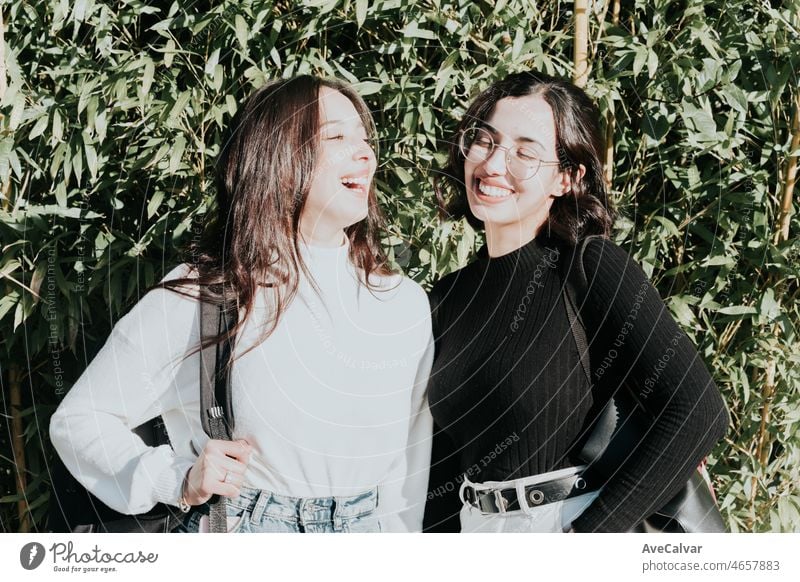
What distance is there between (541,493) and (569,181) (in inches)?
21.3

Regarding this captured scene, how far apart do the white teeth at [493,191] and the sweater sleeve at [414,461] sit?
0.93 feet

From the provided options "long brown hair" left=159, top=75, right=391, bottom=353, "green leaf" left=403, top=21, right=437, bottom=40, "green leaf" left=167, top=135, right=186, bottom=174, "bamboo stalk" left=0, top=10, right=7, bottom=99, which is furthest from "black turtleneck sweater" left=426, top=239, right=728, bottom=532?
"bamboo stalk" left=0, top=10, right=7, bottom=99

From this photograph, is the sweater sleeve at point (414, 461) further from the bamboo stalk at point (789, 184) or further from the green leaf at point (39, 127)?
the green leaf at point (39, 127)

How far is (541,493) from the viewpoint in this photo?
1286 millimetres

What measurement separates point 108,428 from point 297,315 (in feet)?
1.23

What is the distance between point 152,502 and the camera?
137cm

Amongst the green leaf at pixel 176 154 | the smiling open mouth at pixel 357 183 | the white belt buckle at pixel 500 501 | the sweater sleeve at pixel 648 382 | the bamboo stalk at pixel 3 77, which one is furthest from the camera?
the bamboo stalk at pixel 3 77

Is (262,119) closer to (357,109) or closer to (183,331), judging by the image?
(357,109)

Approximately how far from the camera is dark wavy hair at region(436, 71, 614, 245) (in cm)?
134

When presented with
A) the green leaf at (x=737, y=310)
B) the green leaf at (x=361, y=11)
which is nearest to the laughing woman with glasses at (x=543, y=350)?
the green leaf at (x=361, y=11)

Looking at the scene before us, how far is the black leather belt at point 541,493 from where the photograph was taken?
50.7 inches

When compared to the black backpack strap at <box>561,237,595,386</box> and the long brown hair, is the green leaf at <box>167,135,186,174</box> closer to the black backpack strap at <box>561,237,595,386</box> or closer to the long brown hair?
the long brown hair
